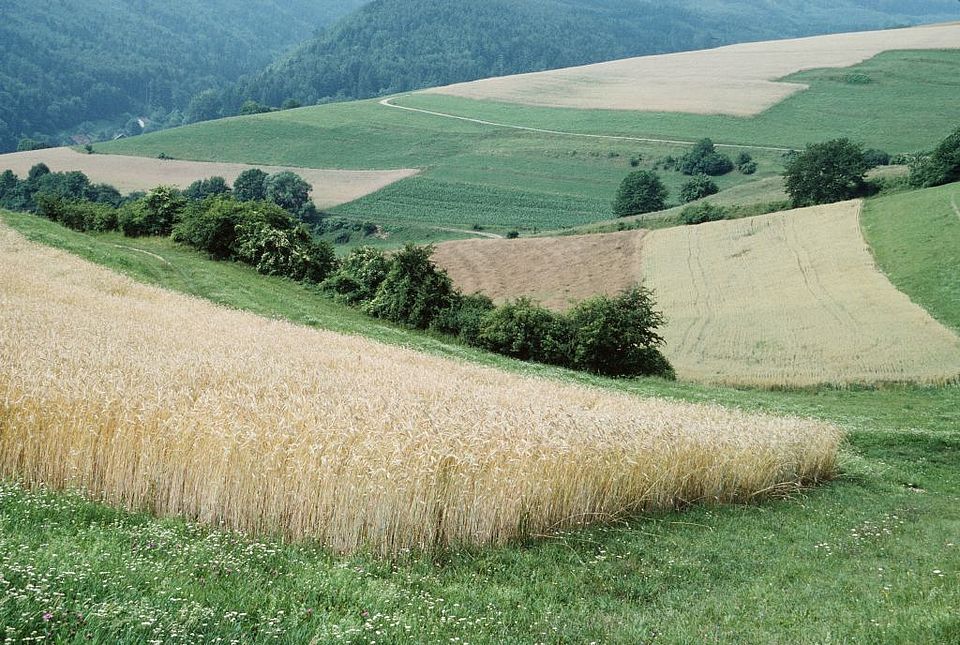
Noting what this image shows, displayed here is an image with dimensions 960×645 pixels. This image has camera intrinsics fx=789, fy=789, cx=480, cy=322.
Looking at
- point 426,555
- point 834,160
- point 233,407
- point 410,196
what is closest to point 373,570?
point 426,555

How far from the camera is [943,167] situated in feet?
219

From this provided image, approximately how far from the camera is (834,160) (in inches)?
2859

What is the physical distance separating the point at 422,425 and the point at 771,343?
111 ft

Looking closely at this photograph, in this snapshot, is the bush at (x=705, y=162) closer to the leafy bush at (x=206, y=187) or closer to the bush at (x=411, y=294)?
the leafy bush at (x=206, y=187)

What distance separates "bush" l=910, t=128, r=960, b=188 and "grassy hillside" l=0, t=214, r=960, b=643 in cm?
6452

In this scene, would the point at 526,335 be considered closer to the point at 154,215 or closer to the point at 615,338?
the point at 615,338

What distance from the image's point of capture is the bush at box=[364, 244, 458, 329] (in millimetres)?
36750

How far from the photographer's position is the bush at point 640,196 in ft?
316

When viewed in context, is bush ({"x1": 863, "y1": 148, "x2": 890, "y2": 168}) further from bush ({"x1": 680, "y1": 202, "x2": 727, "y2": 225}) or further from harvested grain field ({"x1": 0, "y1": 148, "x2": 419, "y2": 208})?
harvested grain field ({"x1": 0, "y1": 148, "x2": 419, "y2": 208})

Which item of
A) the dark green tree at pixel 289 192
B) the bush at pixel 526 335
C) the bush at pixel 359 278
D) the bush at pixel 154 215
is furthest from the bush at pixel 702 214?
the dark green tree at pixel 289 192

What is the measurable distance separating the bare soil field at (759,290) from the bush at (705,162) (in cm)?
4381

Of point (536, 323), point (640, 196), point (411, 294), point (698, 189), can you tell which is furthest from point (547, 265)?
point (698, 189)

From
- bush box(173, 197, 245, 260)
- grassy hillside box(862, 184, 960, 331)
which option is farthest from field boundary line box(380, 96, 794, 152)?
bush box(173, 197, 245, 260)

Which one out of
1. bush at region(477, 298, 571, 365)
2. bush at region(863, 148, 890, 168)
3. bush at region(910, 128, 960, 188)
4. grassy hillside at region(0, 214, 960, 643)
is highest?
bush at region(863, 148, 890, 168)
